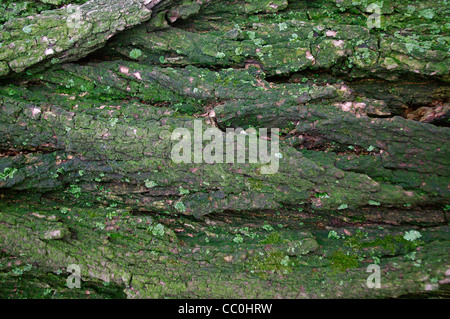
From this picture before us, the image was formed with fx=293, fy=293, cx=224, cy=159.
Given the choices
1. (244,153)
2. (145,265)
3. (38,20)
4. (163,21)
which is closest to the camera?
Answer: (145,265)

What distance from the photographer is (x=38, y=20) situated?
650 cm

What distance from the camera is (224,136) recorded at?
6090mm

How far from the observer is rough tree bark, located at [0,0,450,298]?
18.2ft

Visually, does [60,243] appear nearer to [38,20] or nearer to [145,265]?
[145,265]

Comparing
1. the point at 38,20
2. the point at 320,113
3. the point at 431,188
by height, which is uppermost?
the point at 38,20

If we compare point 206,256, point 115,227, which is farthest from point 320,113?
point 115,227

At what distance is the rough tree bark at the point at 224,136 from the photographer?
5.54 m

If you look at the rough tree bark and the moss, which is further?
the rough tree bark

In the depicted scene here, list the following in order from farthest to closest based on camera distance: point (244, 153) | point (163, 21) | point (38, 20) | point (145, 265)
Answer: point (163, 21), point (38, 20), point (244, 153), point (145, 265)

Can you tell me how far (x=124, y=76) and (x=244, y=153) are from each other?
332cm

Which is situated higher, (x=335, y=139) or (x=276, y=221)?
(x=335, y=139)

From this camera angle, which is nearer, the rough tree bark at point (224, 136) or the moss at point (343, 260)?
the moss at point (343, 260)

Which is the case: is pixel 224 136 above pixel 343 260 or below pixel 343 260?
above

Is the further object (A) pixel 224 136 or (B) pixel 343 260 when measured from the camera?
(A) pixel 224 136
